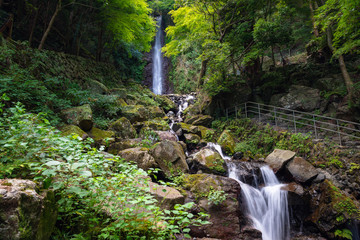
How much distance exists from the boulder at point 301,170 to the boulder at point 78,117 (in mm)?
7347

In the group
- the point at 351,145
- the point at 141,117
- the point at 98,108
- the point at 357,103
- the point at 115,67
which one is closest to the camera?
the point at 351,145

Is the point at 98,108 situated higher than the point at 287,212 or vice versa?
the point at 98,108

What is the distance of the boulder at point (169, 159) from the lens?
576cm

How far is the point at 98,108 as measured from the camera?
8.70 metres

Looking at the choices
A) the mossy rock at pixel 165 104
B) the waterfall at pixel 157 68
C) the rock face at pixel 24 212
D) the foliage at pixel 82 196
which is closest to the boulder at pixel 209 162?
the foliage at pixel 82 196

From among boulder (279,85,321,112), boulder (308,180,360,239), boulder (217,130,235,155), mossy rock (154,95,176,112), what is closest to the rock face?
boulder (308,180,360,239)

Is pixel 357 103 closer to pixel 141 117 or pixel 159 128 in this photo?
pixel 159 128

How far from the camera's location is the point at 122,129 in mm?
7750

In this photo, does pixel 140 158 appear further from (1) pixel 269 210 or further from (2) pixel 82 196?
(1) pixel 269 210

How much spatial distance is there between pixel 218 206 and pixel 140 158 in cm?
246

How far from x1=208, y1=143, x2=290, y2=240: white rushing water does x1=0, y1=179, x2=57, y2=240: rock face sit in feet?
16.6

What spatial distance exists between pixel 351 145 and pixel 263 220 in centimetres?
499

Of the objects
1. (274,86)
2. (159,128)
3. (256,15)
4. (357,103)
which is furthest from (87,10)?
(357,103)

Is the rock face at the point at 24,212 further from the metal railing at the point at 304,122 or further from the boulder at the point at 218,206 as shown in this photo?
the metal railing at the point at 304,122
